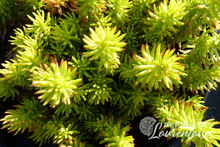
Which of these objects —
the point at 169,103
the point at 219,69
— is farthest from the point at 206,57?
the point at 169,103

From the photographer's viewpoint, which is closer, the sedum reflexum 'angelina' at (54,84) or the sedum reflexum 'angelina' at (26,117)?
the sedum reflexum 'angelina' at (54,84)

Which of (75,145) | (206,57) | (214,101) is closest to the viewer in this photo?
(75,145)

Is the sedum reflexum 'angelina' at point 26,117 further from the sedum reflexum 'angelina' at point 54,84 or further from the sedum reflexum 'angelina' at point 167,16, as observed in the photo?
the sedum reflexum 'angelina' at point 167,16

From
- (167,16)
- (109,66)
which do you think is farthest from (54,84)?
(167,16)

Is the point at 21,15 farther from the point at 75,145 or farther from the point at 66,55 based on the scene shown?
the point at 75,145

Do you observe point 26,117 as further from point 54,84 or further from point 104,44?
point 104,44

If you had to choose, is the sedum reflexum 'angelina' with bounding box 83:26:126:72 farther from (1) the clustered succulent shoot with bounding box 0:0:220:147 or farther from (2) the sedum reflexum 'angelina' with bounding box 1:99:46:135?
(2) the sedum reflexum 'angelina' with bounding box 1:99:46:135

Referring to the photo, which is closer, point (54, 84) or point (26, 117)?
point (54, 84)

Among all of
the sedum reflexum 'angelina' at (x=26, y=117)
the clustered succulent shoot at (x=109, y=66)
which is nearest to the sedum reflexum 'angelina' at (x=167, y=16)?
the clustered succulent shoot at (x=109, y=66)
